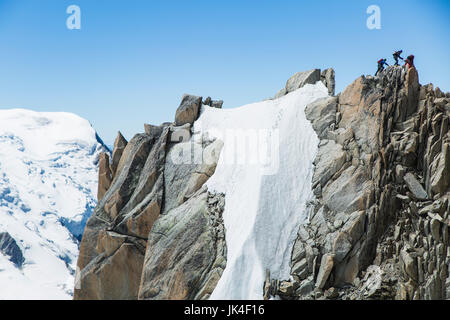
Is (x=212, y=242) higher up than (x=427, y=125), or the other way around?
(x=427, y=125)

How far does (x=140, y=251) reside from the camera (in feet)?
109

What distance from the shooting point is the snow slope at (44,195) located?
10756 cm

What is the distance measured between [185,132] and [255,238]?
15.6 meters

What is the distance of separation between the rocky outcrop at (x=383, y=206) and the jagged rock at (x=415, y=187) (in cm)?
6

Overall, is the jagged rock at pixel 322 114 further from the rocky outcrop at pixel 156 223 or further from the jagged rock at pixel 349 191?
the rocky outcrop at pixel 156 223

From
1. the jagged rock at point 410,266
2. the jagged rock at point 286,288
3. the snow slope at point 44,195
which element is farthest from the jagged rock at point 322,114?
the snow slope at point 44,195

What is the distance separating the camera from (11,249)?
107 metres

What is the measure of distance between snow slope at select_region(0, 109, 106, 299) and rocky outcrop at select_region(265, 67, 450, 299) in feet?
326

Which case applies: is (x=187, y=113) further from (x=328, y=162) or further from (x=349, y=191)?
(x=349, y=191)

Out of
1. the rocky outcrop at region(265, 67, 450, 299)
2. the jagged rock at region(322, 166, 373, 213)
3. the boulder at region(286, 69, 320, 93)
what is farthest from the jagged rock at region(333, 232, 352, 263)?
the boulder at region(286, 69, 320, 93)

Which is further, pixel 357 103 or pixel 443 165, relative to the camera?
pixel 357 103

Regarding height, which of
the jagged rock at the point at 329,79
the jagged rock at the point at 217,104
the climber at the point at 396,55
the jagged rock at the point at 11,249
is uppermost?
the climber at the point at 396,55
